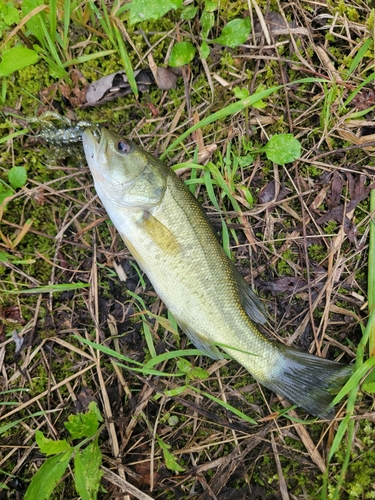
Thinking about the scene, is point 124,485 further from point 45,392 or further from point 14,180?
point 14,180

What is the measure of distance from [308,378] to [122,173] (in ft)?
6.74

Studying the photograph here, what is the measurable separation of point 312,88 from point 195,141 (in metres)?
1.07

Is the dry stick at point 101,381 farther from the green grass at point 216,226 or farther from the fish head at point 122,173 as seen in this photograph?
the fish head at point 122,173

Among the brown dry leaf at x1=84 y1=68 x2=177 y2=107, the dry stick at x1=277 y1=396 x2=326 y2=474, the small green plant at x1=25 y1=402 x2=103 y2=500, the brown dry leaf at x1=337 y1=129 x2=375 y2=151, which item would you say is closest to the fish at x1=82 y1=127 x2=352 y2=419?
the dry stick at x1=277 y1=396 x2=326 y2=474

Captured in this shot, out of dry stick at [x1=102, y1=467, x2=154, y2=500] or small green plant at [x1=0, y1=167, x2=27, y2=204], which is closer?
dry stick at [x1=102, y1=467, x2=154, y2=500]

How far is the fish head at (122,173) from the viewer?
279cm

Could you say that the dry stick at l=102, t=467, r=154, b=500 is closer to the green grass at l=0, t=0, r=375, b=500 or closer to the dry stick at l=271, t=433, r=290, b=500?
the green grass at l=0, t=0, r=375, b=500

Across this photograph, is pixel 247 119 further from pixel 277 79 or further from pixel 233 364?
pixel 233 364

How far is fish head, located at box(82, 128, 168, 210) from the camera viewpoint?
2.79 m

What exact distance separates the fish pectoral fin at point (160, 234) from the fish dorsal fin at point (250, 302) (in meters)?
0.51

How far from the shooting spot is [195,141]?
3.15 meters

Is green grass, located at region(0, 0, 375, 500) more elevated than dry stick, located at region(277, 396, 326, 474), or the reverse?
green grass, located at region(0, 0, 375, 500)

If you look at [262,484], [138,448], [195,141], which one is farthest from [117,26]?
[262,484]

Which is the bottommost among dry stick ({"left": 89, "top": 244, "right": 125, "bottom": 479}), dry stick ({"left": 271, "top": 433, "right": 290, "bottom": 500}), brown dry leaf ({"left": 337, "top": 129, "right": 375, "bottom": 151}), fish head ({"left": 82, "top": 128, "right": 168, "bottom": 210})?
dry stick ({"left": 271, "top": 433, "right": 290, "bottom": 500})
